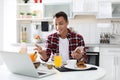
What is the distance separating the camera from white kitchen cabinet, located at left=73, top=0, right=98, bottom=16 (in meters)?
4.21

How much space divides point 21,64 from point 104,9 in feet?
9.72

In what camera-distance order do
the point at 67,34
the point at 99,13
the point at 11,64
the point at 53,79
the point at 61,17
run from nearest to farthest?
the point at 53,79
the point at 11,64
the point at 61,17
the point at 67,34
the point at 99,13

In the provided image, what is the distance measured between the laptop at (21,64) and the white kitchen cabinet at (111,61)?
2363 millimetres

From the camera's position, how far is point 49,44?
2.50 metres

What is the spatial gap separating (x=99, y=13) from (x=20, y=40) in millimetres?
1750

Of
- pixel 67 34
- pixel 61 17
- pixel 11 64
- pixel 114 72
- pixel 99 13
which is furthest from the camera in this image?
pixel 99 13

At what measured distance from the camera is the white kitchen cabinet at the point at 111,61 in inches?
151

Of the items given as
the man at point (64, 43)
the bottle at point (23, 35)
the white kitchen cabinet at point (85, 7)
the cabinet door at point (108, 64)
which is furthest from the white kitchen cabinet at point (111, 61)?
the bottle at point (23, 35)

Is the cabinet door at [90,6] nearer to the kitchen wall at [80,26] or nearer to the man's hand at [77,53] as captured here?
the kitchen wall at [80,26]

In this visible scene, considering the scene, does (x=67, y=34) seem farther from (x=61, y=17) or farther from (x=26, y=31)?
A: (x=26, y=31)

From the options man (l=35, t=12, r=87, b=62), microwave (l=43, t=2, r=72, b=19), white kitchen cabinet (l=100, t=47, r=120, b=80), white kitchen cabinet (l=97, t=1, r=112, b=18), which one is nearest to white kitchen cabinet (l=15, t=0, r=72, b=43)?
microwave (l=43, t=2, r=72, b=19)

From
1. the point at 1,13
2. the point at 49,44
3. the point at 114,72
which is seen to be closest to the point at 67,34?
the point at 49,44

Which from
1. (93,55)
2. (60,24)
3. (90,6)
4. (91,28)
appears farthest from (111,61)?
(60,24)

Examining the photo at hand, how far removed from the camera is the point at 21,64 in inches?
60.9
